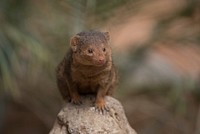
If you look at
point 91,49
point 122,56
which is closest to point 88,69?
point 91,49

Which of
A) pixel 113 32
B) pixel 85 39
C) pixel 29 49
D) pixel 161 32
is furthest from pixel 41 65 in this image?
pixel 85 39

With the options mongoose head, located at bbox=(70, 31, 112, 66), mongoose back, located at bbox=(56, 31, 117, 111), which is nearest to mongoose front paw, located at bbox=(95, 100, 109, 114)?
mongoose back, located at bbox=(56, 31, 117, 111)

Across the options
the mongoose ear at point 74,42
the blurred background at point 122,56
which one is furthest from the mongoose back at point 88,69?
the blurred background at point 122,56

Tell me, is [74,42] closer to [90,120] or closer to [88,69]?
[88,69]

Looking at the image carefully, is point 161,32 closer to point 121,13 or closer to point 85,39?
point 121,13

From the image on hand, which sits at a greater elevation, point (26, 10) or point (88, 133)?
point (26, 10)

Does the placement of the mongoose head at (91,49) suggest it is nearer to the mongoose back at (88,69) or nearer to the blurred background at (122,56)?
the mongoose back at (88,69)

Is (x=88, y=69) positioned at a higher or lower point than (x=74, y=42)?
lower
